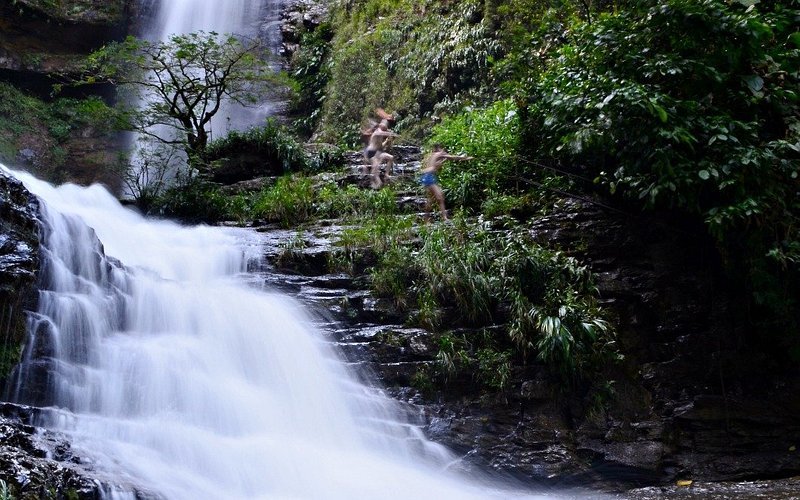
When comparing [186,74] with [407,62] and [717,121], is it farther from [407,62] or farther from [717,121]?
[717,121]

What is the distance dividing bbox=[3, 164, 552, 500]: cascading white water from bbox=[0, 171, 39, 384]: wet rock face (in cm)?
20

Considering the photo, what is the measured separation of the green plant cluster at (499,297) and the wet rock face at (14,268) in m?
4.50

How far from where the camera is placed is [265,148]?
49.3ft

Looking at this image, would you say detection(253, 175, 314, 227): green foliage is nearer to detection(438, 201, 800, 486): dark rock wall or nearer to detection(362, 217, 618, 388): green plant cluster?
detection(362, 217, 618, 388): green plant cluster

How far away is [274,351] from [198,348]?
3.32ft

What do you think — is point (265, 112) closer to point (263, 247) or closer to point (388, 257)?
point (263, 247)

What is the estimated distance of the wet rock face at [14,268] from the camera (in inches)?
272

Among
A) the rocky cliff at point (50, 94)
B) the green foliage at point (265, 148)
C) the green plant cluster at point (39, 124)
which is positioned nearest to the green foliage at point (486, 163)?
the green foliage at point (265, 148)

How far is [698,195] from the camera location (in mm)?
8578

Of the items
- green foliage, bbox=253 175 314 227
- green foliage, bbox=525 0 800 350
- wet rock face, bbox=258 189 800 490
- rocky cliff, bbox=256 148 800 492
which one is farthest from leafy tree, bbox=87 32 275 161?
green foliage, bbox=525 0 800 350

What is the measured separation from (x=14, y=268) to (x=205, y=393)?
255 centimetres

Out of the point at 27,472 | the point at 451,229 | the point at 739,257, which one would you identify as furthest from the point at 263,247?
the point at 739,257

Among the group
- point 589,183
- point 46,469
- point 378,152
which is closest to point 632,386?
point 589,183

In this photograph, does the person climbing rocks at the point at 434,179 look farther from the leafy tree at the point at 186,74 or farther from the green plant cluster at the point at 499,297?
the leafy tree at the point at 186,74
